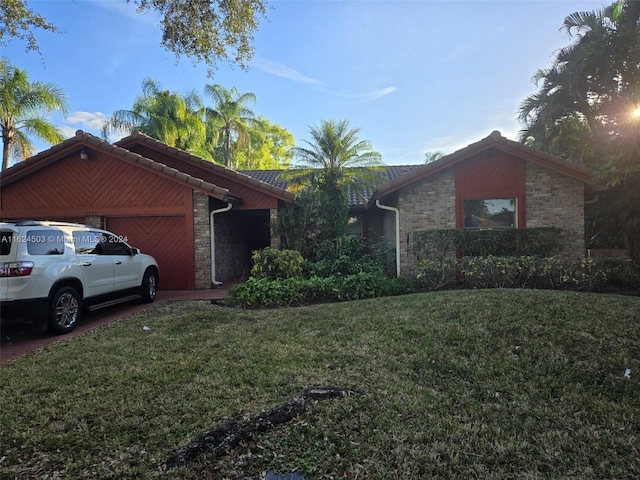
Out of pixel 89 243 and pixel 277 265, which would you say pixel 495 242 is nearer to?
pixel 277 265

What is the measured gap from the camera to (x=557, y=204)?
1034cm

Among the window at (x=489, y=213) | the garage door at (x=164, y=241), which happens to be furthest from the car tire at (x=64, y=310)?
the window at (x=489, y=213)

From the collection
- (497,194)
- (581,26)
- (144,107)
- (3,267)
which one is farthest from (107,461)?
(144,107)

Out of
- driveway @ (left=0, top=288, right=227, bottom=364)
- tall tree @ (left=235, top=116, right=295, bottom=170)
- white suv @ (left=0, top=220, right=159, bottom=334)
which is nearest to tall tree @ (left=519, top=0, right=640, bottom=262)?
driveway @ (left=0, top=288, right=227, bottom=364)

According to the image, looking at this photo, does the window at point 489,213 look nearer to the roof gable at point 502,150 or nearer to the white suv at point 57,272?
the roof gable at point 502,150

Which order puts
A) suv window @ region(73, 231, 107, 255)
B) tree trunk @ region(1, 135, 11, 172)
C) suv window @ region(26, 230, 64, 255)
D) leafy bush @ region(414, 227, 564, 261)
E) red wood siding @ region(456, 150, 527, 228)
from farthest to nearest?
tree trunk @ region(1, 135, 11, 172) < red wood siding @ region(456, 150, 527, 228) < leafy bush @ region(414, 227, 564, 261) < suv window @ region(73, 231, 107, 255) < suv window @ region(26, 230, 64, 255)

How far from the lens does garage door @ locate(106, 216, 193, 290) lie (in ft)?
33.9

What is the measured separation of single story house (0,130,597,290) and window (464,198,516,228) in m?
0.03

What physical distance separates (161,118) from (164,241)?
17386mm

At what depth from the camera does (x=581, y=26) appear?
1344 centimetres

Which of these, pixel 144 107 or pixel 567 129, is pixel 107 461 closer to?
pixel 567 129

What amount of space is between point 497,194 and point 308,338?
26.4ft

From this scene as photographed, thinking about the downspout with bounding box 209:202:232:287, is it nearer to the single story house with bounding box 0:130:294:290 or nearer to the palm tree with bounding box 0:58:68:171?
the single story house with bounding box 0:130:294:290

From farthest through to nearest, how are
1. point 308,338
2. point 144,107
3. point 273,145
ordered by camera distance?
1. point 273,145
2. point 144,107
3. point 308,338
